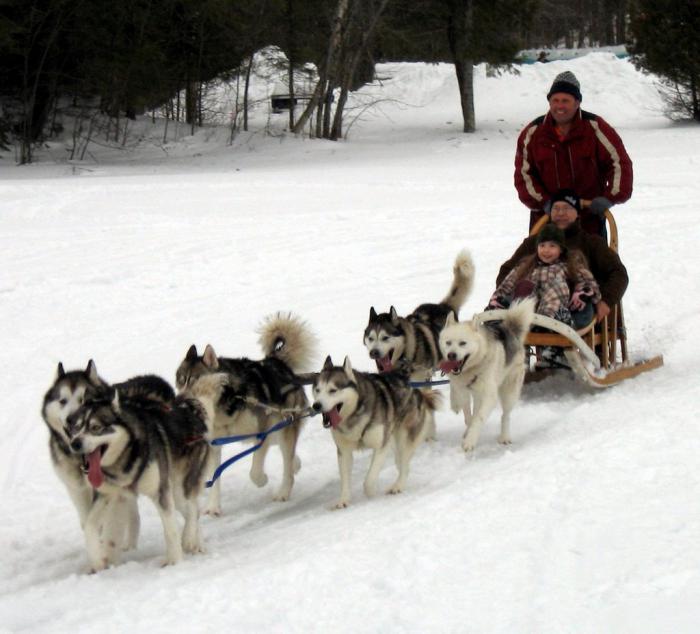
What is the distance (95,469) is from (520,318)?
318 cm

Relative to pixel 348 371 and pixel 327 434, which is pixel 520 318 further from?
pixel 348 371

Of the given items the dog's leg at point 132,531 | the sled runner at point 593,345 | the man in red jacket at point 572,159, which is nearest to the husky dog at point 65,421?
the dog's leg at point 132,531

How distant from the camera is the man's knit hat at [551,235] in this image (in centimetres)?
698

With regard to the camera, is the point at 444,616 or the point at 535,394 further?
the point at 535,394

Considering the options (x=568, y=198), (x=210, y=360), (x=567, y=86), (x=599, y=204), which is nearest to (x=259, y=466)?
(x=210, y=360)

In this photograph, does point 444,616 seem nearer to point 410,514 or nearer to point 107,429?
point 410,514

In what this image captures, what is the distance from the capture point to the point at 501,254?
38.6 feet

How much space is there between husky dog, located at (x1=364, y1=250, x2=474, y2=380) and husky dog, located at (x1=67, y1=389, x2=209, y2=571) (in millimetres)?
1839

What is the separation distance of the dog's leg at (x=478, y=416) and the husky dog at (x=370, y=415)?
1.30ft

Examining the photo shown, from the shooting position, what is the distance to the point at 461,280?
7332 mm

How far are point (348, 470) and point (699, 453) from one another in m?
1.77

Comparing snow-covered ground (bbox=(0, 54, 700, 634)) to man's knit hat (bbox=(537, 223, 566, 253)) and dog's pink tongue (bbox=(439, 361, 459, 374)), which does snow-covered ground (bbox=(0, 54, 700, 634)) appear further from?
man's knit hat (bbox=(537, 223, 566, 253))

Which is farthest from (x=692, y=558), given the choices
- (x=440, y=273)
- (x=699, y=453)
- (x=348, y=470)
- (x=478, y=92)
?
(x=478, y=92)

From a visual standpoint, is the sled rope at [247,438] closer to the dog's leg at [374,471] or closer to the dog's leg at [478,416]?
the dog's leg at [374,471]
